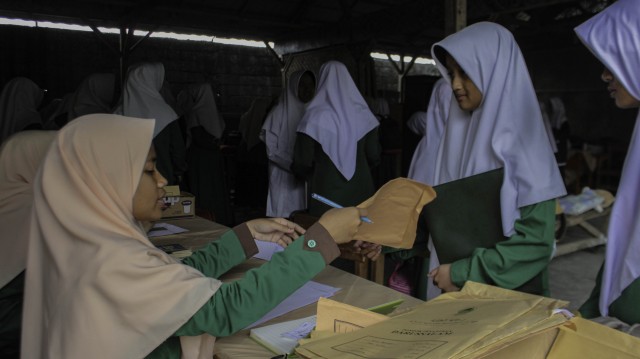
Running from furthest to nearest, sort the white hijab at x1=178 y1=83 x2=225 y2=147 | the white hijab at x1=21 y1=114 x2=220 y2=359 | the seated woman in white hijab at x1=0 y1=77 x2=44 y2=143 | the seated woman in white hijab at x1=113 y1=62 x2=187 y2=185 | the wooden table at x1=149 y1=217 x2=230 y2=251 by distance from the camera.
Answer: the white hijab at x1=178 y1=83 x2=225 y2=147, the seated woman in white hijab at x1=0 y1=77 x2=44 y2=143, the seated woman in white hijab at x1=113 y1=62 x2=187 y2=185, the wooden table at x1=149 y1=217 x2=230 y2=251, the white hijab at x1=21 y1=114 x2=220 y2=359

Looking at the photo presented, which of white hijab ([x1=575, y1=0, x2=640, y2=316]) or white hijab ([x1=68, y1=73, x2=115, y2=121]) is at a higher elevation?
white hijab ([x1=68, y1=73, x2=115, y2=121])

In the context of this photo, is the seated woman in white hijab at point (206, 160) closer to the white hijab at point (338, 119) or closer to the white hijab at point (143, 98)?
the white hijab at point (143, 98)

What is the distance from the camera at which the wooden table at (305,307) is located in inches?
48.9

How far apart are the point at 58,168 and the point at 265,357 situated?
25.7 inches

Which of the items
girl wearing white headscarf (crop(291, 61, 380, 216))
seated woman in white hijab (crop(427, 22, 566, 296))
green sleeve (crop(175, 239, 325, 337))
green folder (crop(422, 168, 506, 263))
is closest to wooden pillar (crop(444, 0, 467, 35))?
girl wearing white headscarf (crop(291, 61, 380, 216))

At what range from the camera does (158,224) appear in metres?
2.63

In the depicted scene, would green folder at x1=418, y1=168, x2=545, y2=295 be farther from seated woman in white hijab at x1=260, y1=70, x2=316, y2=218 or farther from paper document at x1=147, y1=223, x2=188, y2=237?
seated woman in white hijab at x1=260, y1=70, x2=316, y2=218

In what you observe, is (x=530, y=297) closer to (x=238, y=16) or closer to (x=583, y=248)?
(x=583, y=248)

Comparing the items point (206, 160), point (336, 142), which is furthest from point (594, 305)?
point (206, 160)

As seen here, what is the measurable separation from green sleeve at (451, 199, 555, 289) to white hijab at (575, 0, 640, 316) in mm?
222

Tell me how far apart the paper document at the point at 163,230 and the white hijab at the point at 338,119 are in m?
1.24

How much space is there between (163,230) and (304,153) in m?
1.36

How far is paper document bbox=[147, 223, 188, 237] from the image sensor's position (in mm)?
2396

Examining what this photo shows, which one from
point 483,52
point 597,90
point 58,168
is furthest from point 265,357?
point 597,90
